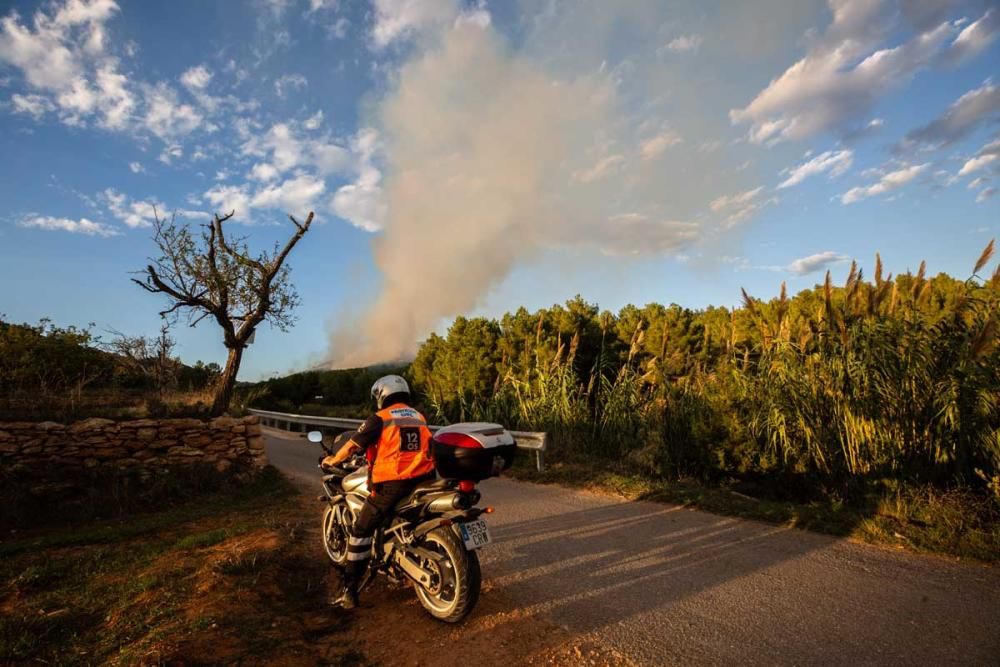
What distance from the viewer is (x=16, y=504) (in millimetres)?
7531

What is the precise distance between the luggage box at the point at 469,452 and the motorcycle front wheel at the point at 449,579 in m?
0.42

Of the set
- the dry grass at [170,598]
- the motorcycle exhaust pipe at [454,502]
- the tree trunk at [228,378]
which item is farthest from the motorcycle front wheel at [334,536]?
the tree trunk at [228,378]

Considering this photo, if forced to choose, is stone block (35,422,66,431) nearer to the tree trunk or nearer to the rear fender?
the tree trunk

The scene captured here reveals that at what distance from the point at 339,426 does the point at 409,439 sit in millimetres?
16136

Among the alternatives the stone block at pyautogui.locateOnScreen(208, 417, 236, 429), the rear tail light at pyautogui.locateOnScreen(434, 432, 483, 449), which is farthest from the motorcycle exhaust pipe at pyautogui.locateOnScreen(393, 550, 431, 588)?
the stone block at pyautogui.locateOnScreen(208, 417, 236, 429)

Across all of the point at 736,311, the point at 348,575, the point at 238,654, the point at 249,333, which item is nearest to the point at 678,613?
the point at 348,575

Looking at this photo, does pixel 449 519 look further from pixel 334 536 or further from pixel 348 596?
pixel 334 536

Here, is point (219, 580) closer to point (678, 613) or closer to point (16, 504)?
point (678, 613)

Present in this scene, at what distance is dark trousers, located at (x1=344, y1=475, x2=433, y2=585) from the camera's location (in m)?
3.97

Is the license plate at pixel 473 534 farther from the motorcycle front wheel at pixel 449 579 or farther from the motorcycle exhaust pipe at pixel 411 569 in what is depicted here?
the motorcycle exhaust pipe at pixel 411 569

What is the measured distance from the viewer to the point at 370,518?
158 inches

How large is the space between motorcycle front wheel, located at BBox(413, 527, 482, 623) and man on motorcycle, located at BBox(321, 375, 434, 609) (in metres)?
0.44

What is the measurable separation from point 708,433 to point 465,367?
428 inches

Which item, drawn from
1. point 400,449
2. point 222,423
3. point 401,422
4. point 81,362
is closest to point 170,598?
point 400,449
